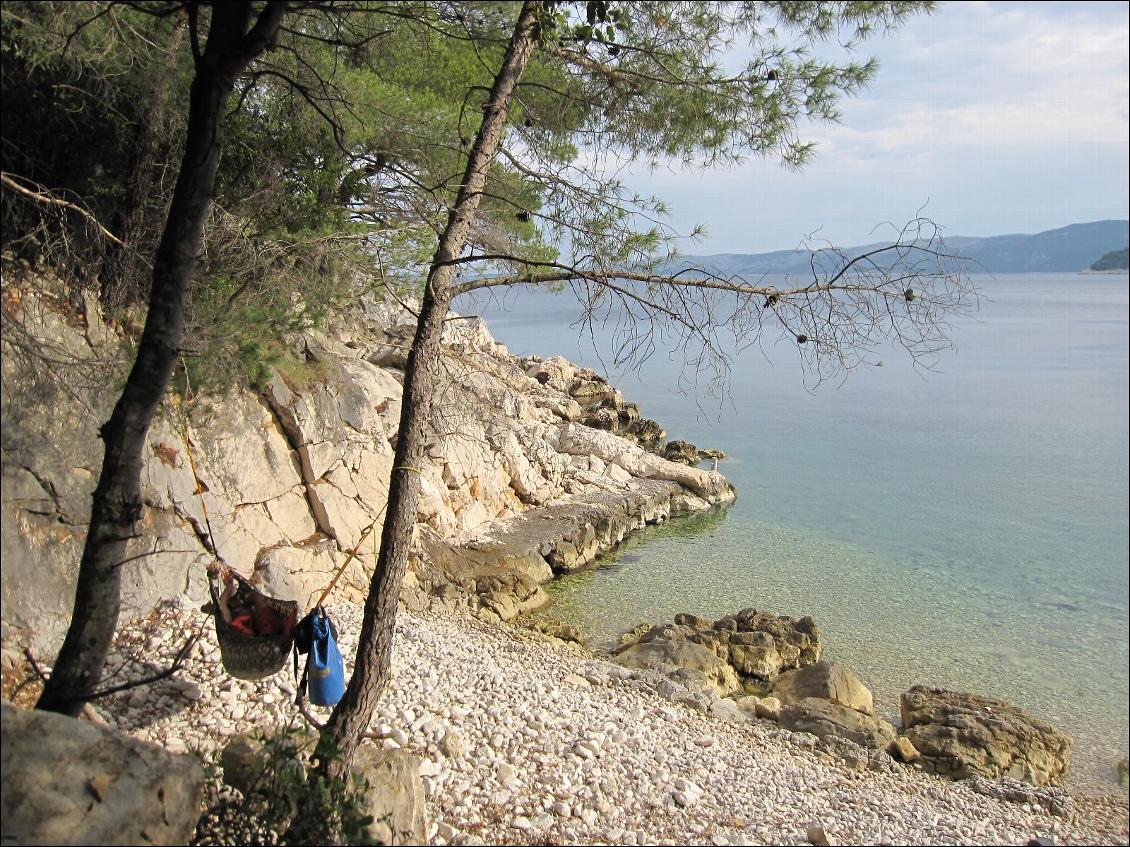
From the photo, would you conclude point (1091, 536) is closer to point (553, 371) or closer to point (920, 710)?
point (920, 710)

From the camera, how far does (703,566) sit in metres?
13.8

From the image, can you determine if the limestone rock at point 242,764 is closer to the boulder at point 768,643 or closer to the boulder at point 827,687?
the boulder at point 827,687

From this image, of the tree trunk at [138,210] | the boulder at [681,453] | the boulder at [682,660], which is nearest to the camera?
the tree trunk at [138,210]

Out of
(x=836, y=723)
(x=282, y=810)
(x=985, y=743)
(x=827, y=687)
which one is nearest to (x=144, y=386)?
(x=282, y=810)

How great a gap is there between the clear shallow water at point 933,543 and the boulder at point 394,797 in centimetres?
271

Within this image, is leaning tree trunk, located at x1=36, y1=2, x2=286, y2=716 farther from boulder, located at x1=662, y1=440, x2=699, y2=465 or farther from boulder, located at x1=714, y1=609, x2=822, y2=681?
boulder, located at x1=662, y1=440, x2=699, y2=465

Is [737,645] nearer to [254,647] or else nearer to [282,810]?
[254,647]

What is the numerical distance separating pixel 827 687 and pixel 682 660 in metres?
1.46

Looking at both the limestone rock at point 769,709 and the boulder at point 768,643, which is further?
the boulder at point 768,643

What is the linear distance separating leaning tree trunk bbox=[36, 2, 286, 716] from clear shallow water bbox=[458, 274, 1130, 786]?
214 centimetres

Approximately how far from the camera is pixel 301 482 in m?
9.30

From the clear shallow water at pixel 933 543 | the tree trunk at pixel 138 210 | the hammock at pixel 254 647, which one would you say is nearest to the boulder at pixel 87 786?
the hammock at pixel 254 647

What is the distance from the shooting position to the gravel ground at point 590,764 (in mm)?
5191

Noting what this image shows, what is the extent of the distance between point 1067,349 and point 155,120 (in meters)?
34.2
